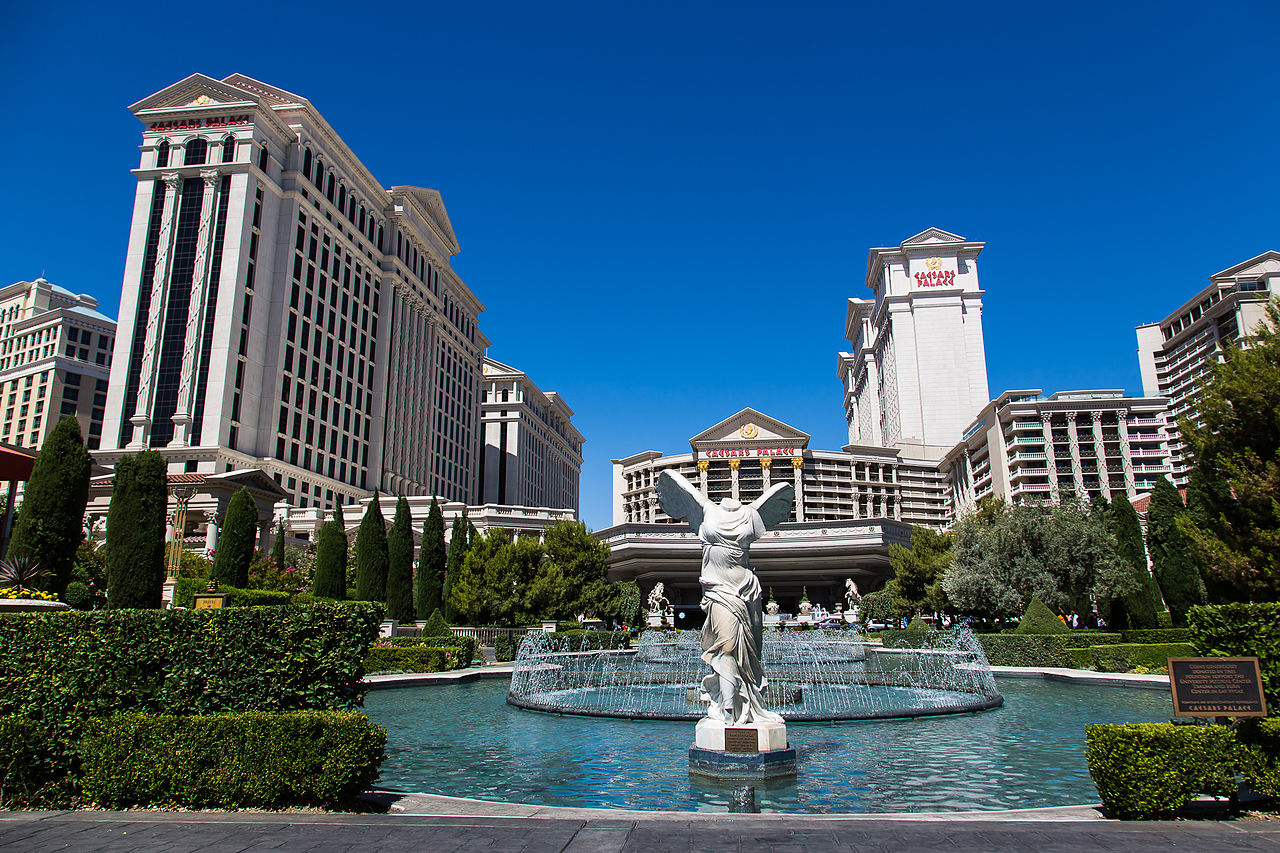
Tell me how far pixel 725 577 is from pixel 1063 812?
4691 mm

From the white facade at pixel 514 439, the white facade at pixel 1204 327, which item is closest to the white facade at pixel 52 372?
the white facade at pixel 514 439

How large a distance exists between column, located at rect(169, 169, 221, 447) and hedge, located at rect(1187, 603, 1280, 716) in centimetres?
7161

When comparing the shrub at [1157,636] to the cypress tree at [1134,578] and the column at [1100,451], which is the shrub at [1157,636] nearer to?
the cypress tree at [1134,578]

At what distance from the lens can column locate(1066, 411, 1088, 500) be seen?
315 ft

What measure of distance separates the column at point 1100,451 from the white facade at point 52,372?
138 meters

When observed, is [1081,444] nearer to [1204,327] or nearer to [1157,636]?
[1204,327]

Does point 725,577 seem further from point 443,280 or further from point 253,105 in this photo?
point 443,280

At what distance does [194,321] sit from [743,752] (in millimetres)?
71950

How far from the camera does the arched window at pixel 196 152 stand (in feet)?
236

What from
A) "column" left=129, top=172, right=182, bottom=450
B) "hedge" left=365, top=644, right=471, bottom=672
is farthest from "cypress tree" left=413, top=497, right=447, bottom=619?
"column" left=129, top=172, right=182, bottom=450

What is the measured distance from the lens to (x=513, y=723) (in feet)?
55.1

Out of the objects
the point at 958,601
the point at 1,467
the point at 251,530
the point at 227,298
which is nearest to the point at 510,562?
the point at 251,530

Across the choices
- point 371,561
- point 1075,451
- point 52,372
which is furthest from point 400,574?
point 52,372

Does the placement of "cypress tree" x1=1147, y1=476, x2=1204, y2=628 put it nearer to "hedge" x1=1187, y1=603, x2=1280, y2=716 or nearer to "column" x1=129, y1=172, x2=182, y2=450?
"hedge" x1=1187, y1=603, x2=1280, y2=716
